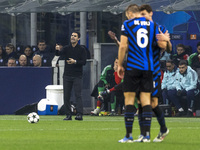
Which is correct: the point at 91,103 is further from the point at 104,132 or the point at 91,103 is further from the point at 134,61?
the point at 134,61

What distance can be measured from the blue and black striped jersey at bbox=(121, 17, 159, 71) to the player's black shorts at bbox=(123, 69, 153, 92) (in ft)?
0.21

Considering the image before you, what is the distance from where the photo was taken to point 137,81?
902 centimetres

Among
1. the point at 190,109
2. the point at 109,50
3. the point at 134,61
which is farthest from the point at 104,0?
the point at 134,61

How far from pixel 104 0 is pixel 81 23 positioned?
20.0 feet

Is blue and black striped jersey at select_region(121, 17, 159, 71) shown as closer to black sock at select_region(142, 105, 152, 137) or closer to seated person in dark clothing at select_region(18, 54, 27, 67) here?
black sock at select_region(142, 105, 152, 137)

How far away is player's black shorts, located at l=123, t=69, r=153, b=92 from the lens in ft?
29.5

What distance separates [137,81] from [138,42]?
507 mm

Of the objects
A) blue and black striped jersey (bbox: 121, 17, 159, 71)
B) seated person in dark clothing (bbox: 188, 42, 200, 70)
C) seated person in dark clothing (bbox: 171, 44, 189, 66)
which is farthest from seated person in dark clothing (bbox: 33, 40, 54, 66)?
blue and black striped jersey (bbox: 121, 17, 159, 71)

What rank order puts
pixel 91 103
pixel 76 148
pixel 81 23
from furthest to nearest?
1. pixel 81 23
2. pixel 91 103
3. pixel 76 148

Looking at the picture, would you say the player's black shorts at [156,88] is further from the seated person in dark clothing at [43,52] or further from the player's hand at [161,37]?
the seated person in dark clothing at [43,52]

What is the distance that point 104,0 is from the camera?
21375 millimetres

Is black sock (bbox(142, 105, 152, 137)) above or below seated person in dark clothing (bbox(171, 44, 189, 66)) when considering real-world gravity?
below

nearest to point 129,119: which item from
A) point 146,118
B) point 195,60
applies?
point 146,118

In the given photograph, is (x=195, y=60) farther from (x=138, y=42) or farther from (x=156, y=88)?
(x=138, y=42)
